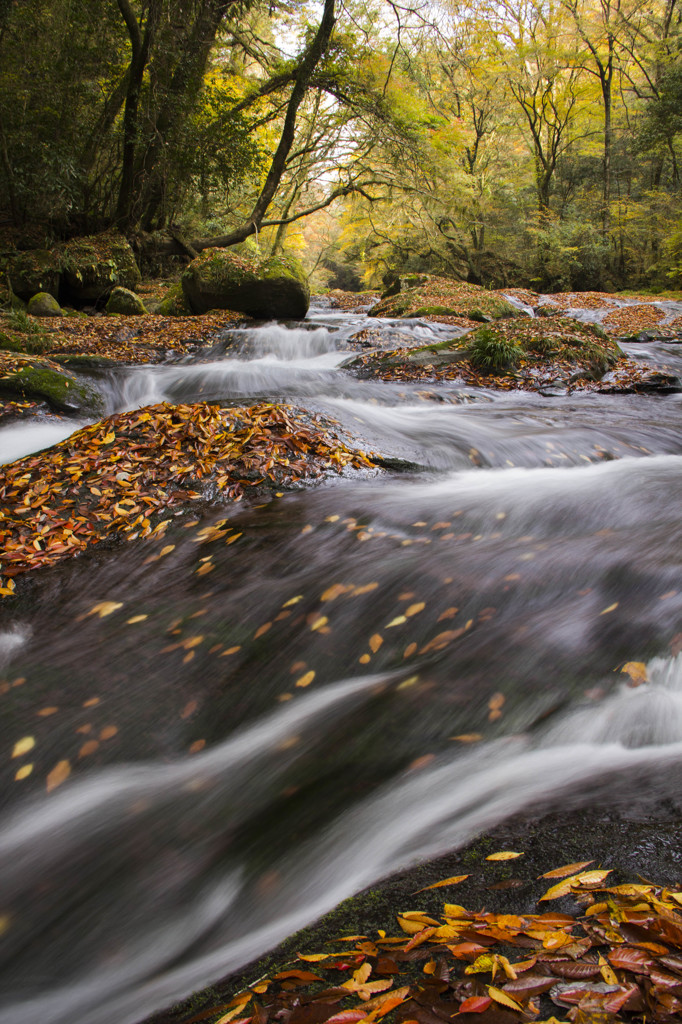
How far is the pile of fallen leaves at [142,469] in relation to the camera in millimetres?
3920

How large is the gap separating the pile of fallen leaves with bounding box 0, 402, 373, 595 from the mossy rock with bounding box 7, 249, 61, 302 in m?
9.60

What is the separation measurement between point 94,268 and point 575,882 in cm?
1482

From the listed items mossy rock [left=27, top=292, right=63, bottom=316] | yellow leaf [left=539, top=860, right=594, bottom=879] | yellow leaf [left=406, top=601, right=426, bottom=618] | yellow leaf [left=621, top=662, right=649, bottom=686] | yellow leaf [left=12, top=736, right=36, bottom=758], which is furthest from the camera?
mossy rock [left=27, top=292, right=63, bottom=316]

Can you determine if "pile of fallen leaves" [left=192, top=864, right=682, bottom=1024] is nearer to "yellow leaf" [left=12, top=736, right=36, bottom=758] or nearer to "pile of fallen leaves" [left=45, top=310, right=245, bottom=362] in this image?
"yellow leaf" [left=12, top=736, right=36, bottom=758]

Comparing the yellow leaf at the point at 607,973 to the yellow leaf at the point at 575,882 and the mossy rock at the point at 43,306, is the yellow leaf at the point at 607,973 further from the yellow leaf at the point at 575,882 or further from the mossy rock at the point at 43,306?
the mossy rock at the point at 43,306

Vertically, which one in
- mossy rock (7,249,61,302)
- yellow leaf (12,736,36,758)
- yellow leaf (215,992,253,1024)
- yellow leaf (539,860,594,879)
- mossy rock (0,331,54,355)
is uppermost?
mossy rock (7,249,61,302)

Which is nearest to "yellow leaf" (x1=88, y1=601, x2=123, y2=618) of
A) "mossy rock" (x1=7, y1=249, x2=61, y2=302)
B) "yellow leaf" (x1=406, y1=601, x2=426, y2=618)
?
"yellow leaf" (x1=406, y1=601, x2=426, y2=618)

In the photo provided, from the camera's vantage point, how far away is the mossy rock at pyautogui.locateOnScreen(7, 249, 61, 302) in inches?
477

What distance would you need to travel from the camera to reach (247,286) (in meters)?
12.5

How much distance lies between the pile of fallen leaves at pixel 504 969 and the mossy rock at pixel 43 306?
43.2ft

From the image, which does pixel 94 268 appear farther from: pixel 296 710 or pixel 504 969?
pixel 504 969

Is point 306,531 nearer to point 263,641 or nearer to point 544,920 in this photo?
point 263,641

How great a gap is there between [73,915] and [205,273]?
12770mm

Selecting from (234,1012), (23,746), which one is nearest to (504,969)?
(234,1012)
